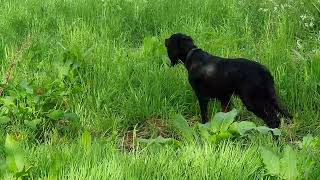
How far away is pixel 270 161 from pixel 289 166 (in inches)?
4.4

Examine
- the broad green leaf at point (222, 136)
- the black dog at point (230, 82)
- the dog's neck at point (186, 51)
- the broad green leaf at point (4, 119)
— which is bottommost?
the broad green leaf at point (4, 119)

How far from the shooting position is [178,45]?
172 inches

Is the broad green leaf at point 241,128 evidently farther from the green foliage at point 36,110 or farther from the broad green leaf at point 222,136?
the green foliage at point 36,110

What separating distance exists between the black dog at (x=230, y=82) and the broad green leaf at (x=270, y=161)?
1.10 m

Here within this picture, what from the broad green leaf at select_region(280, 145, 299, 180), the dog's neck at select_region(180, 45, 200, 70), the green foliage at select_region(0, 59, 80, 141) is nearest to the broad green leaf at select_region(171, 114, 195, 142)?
the broad green leaf at select_region(280, 145, 299, 180)

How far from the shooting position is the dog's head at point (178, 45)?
434 centimetres

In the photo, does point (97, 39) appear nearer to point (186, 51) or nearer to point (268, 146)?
point (186, 51)

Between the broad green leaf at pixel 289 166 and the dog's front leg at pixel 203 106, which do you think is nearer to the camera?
the broad green leaf at pixel 289 166

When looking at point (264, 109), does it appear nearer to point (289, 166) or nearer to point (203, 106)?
point (203, 106)

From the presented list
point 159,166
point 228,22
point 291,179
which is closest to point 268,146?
point 291,179

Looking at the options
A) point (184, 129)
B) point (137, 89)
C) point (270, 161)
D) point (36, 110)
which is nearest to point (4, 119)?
point (36, 110)

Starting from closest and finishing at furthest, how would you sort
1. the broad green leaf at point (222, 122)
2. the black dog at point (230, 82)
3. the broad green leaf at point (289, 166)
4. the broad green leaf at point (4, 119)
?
the broad green leaf at point (289, 166) → the broad green leaf at point (222, 122) → the broad green leaf at point (4, 119) → the black dog at point (230, 82)

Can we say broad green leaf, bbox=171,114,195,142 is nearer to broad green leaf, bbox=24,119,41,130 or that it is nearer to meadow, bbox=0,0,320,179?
meadow, bbox=0,0,320,179

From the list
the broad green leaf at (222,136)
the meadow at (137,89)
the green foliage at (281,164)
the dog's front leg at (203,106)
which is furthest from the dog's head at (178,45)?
the green foliage at (281,164)
